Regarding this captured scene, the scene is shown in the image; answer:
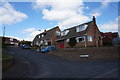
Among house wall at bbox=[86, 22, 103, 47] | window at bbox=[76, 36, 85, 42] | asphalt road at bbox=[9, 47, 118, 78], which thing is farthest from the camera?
house wall at bbox=[86, 22, 103, 47]

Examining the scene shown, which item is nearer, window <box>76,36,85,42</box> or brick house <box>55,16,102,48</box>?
brick house <box>55,16,102,48</box>

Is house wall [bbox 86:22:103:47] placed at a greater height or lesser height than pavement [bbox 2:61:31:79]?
greater

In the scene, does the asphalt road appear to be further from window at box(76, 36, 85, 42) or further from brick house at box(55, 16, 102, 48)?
window at box(76, 36, 85, 42)

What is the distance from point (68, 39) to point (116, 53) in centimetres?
1505

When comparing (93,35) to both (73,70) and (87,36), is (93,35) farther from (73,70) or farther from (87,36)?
(73,70)

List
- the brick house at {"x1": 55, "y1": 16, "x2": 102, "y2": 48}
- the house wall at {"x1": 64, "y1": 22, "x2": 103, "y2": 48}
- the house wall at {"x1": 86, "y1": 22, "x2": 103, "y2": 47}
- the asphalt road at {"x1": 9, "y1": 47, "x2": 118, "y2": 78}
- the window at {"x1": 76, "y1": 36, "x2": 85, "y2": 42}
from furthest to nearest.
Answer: the house wall at {"x1": 86, "y1": 22, "x2": 103, "y2": 47} < the house wall at {"x1": 64, "y1": 22, "x2": 103, "y2": 48} < the window at {"x1": 76, "y1": 36, "x2": 85, "y2": 42} < the brick house at {"x1": 55, "y1": 16, "x2": 102, "y2": 48} < the asphalt road at {"x1": 9, "y1": 47, "x2": 118, "y2": 78}

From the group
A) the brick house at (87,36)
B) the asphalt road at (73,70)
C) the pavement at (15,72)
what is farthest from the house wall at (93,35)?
the pavement at (15,72)

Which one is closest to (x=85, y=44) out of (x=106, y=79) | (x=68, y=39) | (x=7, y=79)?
(x=68, y=39)

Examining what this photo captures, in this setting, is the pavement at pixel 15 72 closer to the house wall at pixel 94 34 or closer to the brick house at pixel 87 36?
the brick house at pixel 87 36

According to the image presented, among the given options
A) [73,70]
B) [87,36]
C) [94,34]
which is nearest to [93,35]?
[94,34]

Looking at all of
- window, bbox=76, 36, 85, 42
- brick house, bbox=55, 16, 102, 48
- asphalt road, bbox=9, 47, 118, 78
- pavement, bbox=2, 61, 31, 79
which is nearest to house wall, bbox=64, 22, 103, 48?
brick house, bbox=55, 16, 102, 48

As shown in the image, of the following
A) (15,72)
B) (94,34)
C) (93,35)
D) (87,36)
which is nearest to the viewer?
(15,72)

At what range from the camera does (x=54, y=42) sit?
138ft

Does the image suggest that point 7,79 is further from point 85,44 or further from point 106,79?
point 85,44
